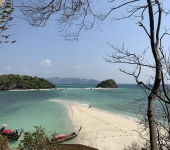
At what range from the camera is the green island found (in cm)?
9231

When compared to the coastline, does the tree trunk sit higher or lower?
higher

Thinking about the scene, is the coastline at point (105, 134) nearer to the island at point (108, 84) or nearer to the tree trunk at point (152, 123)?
the tree trunk at point (152, 123)

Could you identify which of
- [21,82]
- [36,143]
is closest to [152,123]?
[36,143]

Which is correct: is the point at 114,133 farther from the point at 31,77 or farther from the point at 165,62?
the point at 31,77

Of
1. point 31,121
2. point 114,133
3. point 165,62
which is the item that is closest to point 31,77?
point 31,121

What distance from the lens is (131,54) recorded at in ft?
6.92

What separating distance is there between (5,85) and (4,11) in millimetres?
99386

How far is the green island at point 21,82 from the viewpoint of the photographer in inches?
3634

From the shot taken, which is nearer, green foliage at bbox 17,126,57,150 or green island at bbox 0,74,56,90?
green foliage at bbox 17,126,57,150

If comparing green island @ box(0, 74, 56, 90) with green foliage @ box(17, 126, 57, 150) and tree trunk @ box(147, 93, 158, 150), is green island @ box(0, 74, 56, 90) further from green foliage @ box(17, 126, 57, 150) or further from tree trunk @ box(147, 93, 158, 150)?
tree trunk @ box(147, 93, 158, 150)


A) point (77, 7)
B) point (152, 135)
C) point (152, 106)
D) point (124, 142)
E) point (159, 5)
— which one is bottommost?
point (124, 142)

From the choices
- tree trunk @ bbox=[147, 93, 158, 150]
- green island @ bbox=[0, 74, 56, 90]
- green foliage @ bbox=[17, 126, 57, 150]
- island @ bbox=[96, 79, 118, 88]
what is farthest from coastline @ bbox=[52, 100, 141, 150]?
island @ bbox=[96, 79, 118, 88]

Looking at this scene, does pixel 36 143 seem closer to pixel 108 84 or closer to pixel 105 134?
pixel 105 134

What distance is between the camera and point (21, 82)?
96.8m
